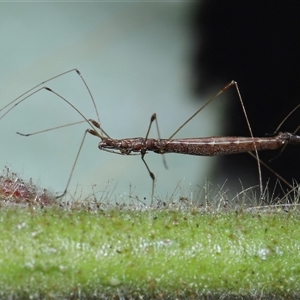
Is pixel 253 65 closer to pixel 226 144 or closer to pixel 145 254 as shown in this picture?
pixel 226 144

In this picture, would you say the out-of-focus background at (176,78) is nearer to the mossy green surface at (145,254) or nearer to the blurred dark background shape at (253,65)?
the blurred dark background shape at (253,65)

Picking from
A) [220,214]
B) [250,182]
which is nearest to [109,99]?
[250,182]

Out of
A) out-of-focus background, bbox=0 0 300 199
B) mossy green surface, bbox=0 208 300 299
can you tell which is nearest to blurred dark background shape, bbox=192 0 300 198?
out-of-focus background, bbox=0 0 300 199

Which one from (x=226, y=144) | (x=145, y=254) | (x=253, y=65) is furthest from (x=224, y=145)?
(x=145, y=254)

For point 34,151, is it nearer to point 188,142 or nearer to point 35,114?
point 35,114

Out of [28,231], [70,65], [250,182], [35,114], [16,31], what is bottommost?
[250,182]

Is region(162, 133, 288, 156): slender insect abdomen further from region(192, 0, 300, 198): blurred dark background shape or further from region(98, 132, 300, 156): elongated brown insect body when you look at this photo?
region(192, 0, 300, 198): blurred dark background shape
